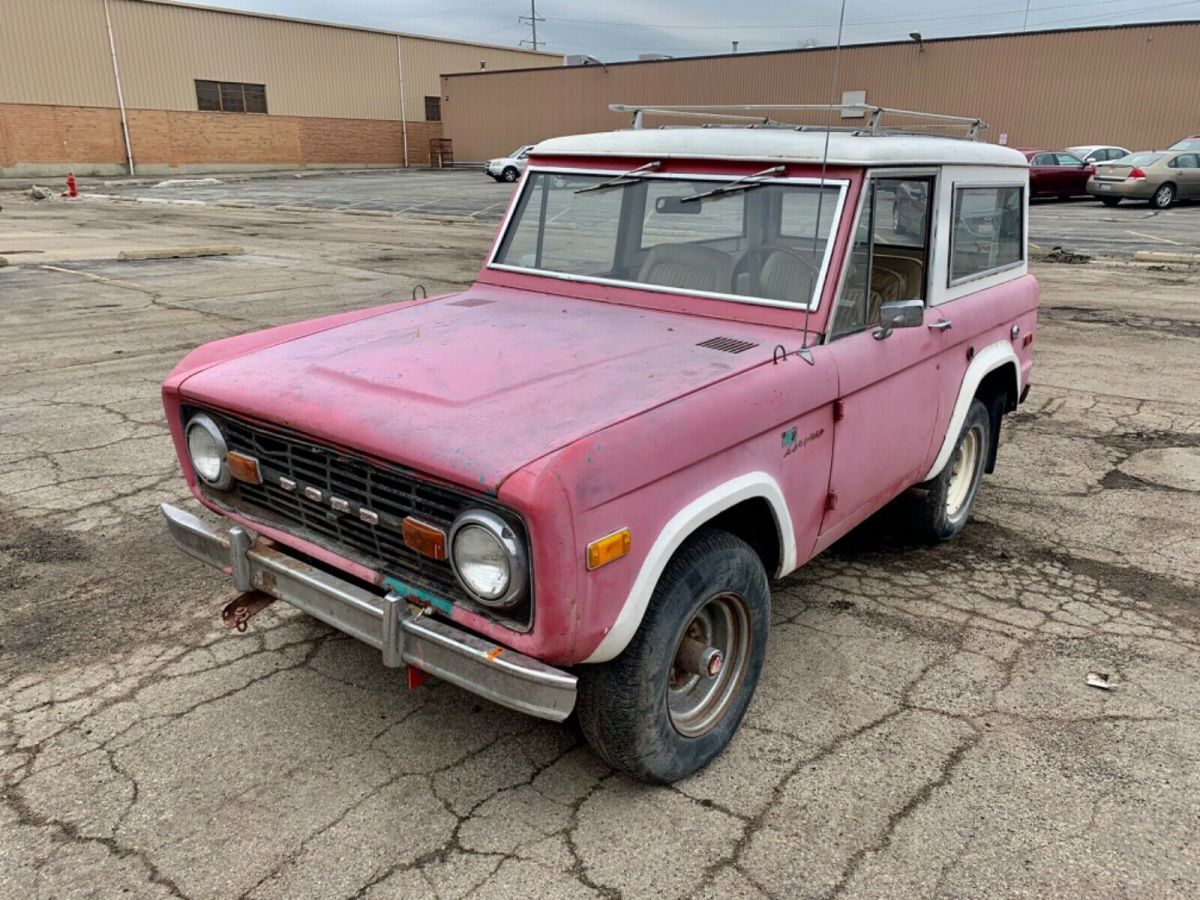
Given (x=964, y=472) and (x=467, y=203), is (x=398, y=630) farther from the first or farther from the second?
(x=467, y=203)

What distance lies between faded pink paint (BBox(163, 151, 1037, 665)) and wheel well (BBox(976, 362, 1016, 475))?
0.58 meters

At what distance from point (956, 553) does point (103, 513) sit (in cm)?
440

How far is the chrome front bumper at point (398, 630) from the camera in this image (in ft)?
7.42

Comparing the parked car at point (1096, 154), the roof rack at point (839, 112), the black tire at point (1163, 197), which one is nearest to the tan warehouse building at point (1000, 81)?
the parked car at point (1096, 154)

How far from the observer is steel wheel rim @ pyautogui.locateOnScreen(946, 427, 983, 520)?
4602 millimetres

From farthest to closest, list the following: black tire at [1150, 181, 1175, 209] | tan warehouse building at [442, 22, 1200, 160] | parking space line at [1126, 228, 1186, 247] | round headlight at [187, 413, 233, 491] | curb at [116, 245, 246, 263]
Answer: tan warehouse building at [442, 22, 1200, 160] → black tire at [1150, 181, 1175, 209] → parking space line at [1126, 228, 1186, 247] → curb at [116, 245, 246, 263] → round headlight at [187, 413, 233, 491]

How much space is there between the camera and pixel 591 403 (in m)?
2.52

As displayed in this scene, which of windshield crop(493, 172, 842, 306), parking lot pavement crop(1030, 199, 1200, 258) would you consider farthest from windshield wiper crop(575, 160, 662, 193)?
parking lot pavement crop(1030, 199, 1200, 258)

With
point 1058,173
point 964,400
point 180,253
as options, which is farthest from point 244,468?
point 1058,173

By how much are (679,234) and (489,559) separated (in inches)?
72.8

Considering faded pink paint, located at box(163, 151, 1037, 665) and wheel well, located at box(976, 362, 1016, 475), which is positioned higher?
faded pink paint, located at box(163, 151, 1037, 665)

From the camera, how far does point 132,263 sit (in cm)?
1370

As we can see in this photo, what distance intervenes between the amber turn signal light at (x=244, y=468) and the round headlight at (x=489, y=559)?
90 cm

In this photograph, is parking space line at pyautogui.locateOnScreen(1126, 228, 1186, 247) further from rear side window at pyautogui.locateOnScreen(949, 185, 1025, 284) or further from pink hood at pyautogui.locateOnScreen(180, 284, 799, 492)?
pink hood at pyautogui.locateOnScreen(180, 284, 799, 492)
